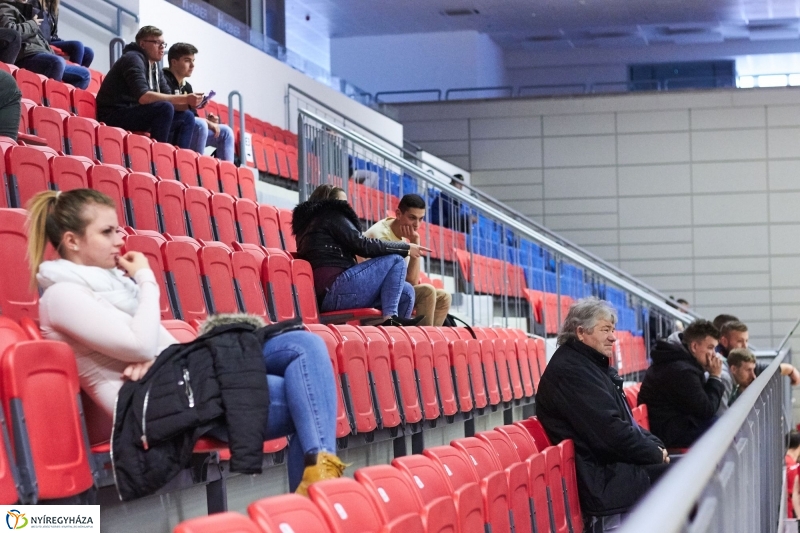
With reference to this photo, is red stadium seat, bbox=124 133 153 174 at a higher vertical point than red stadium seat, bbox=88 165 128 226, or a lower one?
higher

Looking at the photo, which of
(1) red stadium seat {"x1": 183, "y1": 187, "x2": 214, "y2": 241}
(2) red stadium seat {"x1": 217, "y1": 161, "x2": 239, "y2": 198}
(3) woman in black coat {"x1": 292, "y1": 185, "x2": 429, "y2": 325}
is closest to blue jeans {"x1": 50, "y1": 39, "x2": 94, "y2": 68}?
(2) red stadium seat {"x1": 217, "y1": 161, "x2": 239, "y2": 198}

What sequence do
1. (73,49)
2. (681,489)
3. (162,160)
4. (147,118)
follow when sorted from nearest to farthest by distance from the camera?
1. (681,489)
2. (162,160)
3. (147,118)
4. (73,49)

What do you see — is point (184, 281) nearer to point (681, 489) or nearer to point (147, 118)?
point (147, 118)

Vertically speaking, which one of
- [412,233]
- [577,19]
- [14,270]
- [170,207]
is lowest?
[14,270]

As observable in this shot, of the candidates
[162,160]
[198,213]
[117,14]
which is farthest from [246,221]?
[117,14]

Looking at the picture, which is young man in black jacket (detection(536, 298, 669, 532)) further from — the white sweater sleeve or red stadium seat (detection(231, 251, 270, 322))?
the white sweater sleeve

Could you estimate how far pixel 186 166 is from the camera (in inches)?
191

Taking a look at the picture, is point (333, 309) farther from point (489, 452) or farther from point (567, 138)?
point (567, 138)

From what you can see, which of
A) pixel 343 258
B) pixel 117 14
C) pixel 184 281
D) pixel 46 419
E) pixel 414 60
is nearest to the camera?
pixel 46 419

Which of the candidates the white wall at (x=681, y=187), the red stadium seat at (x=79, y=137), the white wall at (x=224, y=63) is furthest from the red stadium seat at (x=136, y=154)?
the white wall at (x=681, y=187)

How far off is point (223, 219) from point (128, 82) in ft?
3.24

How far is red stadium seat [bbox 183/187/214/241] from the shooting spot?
162 inches

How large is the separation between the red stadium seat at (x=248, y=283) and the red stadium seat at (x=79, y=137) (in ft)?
3.62

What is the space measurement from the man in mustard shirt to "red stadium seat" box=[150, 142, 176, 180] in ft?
3.07
